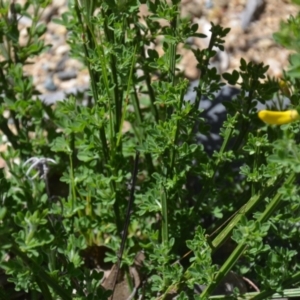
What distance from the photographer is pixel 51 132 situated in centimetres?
227

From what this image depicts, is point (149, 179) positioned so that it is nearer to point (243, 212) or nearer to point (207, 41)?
point (243, 212)

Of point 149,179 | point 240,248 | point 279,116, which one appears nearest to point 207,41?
point 149,179

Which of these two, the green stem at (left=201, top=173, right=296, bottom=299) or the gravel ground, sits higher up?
the gravel ground

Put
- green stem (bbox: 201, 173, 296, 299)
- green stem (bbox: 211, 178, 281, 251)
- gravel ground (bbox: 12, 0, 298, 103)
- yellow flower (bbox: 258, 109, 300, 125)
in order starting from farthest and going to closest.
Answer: gravel ground (bbox: 12, 0, 298, 103) → green stem (bbox: 211, 178, 281, 251) → green stem (bbox: 201, 173, 296, 299) → yellow flower (bbox: 258, 109, 300, 125)

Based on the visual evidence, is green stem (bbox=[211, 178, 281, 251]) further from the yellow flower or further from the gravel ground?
the gravel ground

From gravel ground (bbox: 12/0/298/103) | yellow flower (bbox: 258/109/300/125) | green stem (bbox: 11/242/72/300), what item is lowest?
green stem (bbox: 11/242/72/300)

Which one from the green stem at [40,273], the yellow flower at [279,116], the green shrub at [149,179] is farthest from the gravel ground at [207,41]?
the yellow flower at [279,116]

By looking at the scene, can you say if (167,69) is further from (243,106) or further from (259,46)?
(259,46)

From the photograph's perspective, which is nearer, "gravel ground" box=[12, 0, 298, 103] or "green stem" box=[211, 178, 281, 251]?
"green stem" box=[211, 178, 281, 251]

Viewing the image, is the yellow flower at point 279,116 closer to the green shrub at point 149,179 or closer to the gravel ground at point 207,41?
the green shrub at point 149,179

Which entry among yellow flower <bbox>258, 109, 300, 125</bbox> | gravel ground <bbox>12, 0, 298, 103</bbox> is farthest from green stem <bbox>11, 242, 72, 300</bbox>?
gravel ground <bbox>12, 0, 298, 103</bbox>

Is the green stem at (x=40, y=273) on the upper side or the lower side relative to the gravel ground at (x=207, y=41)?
Result: lower

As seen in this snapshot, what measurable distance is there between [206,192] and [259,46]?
1.66 meters

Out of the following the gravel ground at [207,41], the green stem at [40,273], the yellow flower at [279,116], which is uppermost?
the gravel ground at [207,41]
